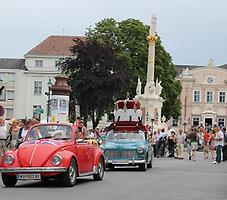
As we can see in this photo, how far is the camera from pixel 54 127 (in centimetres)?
1856

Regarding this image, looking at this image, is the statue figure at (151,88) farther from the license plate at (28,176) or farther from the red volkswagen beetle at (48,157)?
the license plate at (28,176)

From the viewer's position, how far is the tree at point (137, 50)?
84875 mm

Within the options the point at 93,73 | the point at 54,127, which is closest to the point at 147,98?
the point at 93,73

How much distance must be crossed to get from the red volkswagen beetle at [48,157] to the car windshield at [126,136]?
8.61m

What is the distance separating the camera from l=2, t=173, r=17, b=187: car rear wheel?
1738 cm

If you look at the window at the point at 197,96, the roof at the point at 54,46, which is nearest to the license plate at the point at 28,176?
the roof at the point at 54,46

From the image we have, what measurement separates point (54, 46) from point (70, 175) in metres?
95.1

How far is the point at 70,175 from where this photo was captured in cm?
1750

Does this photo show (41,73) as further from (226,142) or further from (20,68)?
(226,142)

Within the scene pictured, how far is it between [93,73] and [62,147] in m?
57.6

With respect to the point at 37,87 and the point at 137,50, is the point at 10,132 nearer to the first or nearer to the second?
the point at 137,50

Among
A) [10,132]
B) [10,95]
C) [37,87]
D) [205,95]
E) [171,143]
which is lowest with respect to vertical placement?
[171,143]

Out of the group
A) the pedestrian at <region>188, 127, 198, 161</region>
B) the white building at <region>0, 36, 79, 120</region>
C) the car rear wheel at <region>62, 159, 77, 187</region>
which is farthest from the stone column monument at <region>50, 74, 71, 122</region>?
the white building at <region>0, 36, 79, 120</region>

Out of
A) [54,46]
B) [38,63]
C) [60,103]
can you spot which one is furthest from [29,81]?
[60,103]
